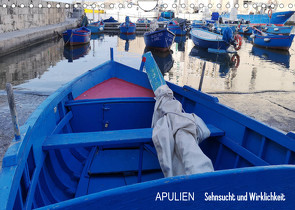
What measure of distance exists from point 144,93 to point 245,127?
2599 mm

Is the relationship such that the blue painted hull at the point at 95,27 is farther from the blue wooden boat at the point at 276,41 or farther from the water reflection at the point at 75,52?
the blue wooden boat at the point at 276,41

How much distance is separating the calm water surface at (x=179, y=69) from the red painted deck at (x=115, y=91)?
4.13 meters

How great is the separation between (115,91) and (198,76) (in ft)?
27.6

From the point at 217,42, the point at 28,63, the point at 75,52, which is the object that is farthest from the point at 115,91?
the point at 217,42

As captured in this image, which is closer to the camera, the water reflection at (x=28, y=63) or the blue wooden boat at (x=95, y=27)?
the water reflection at (x=28, y=63)

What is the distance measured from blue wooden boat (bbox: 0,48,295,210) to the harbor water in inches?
64.5

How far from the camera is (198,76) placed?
12.9 metres

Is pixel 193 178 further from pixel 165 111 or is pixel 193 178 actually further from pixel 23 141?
pixel 165 111

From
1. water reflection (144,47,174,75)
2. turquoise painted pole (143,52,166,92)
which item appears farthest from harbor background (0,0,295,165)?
turquoise painted pole (143,52,166,92)

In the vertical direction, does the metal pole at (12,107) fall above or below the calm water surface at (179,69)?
above

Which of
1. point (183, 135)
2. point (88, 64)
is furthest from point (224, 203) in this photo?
point (88, 64)

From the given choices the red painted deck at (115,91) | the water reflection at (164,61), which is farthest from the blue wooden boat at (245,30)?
the red painted deck at (115,91)

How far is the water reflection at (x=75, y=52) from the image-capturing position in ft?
56.5

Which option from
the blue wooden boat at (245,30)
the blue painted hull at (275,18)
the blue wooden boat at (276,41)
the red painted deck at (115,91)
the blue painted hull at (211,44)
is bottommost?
the red painted deck at (115,91)
